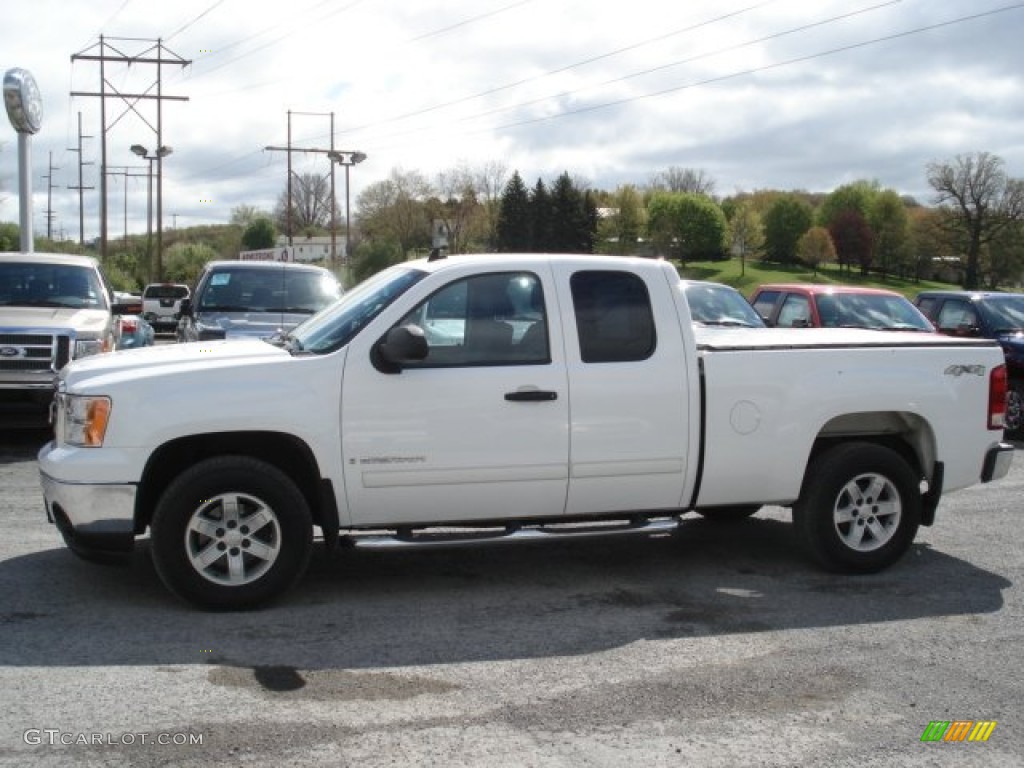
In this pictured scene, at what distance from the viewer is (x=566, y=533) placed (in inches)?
245

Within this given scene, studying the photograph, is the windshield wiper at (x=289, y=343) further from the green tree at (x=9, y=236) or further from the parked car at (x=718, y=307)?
the green tree at (x=9, y=236)

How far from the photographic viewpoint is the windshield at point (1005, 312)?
14.5 m

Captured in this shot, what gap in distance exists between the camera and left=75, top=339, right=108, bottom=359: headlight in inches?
424

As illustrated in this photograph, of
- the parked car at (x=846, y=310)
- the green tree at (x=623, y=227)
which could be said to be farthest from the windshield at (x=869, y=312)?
the green tree at (x=623, y=227)

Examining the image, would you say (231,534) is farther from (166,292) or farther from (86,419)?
(166,292)

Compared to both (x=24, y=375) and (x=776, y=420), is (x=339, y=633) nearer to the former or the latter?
(x=776, y=420)

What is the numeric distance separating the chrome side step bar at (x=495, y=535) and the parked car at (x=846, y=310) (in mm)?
8774

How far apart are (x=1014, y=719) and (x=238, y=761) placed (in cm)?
322

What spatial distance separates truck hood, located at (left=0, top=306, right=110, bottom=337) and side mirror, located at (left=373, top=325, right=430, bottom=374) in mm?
6148

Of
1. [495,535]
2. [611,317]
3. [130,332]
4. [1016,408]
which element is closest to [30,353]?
[130,332]

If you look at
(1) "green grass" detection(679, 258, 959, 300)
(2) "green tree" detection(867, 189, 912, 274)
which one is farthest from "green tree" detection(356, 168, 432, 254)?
(2) "green tree" detection(867, 189, 912, 274)

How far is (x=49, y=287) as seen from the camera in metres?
12.1

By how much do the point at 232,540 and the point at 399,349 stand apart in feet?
4.38

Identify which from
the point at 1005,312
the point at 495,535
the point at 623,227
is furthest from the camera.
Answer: the point at 623,227
